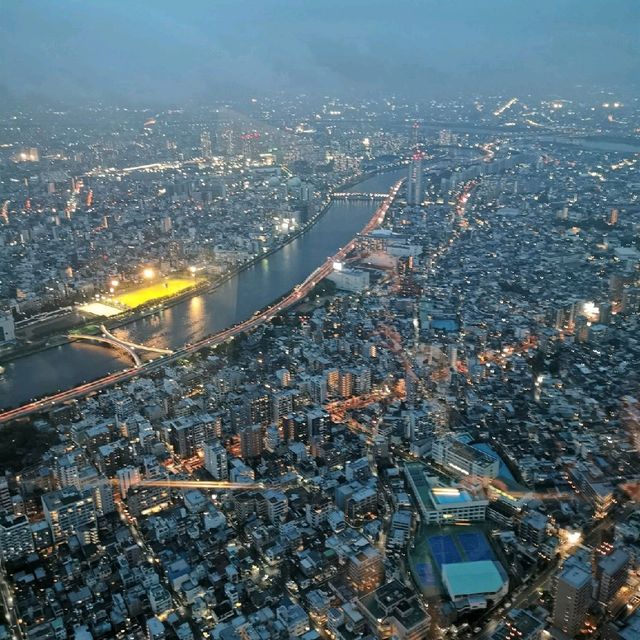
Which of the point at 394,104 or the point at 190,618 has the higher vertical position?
the point at 394,104

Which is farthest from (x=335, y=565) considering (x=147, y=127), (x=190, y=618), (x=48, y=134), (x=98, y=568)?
(x=147, y=127)

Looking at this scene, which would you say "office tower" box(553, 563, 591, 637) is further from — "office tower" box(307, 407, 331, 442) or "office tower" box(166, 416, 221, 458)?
"office tower" box(166, 416, 221, 458)

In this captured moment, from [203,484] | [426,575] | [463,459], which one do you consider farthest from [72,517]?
[463,459]

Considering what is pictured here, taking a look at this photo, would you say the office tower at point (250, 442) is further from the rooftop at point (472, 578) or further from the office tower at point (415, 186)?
the office tower at point (415, 186)

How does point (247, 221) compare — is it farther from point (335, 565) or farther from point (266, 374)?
point (335, 565)

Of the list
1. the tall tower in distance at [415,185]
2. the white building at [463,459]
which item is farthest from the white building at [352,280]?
the tall tower in distance at [415,185]

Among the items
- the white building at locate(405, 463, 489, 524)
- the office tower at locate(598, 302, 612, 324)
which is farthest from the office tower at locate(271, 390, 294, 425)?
the office tower at locate(598, 302, 612, 324)

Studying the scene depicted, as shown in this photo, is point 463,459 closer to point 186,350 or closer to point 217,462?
point 217,462
